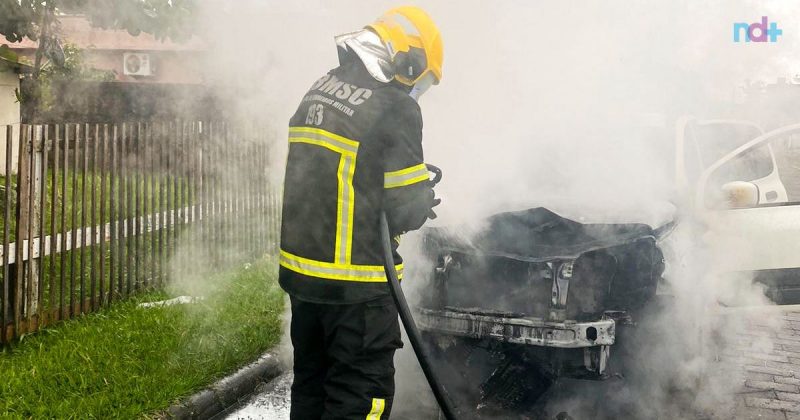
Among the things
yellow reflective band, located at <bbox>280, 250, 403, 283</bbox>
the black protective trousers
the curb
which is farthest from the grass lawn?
yellow reflective band, located at <bbox>280, 250, 403, 283</bbox>

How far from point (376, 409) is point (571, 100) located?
3688mm

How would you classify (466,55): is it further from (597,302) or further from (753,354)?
(753,354)

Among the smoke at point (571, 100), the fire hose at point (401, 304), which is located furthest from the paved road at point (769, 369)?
the fire hose at point (401, 304)

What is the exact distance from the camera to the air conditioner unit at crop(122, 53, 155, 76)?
66.3 feet

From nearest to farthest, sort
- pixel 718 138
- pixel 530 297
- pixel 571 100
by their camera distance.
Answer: pixel 530 297, pixel 571 100, pixel 718 138

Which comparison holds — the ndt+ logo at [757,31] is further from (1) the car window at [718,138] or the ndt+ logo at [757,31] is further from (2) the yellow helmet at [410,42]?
(2) the yellow helmet at [410,42]

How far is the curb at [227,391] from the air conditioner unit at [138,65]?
1739cm

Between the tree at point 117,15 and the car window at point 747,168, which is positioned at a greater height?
the tree at point 117,15

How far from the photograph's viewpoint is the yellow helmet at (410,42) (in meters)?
2.91

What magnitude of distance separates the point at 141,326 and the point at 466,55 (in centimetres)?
328

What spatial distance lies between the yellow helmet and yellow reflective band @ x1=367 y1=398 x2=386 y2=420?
1.30 m

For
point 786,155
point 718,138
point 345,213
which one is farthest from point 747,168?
point 345,213

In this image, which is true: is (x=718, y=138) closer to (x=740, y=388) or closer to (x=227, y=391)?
(x=740, y=388)

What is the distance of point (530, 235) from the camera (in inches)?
167
